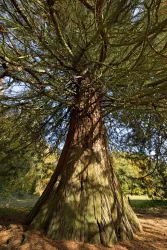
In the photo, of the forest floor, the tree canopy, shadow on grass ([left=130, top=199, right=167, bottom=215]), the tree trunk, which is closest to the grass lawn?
shadow on grass ([left=130, top=199, right=167, bottom=215])

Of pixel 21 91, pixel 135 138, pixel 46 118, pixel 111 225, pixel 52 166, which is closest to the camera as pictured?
pixel 111 225

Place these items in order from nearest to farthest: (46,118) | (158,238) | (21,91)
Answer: (158,238) < (21,91) < (46,118)

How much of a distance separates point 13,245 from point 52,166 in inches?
172

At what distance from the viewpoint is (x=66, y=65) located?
3316 millimetres

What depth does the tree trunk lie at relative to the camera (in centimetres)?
282

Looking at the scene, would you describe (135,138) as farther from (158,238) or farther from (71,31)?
(71,31)

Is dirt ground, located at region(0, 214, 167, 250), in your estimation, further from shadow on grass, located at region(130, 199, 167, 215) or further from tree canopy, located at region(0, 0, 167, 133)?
shadow on grass, located at region(130, 199, 167, 215)

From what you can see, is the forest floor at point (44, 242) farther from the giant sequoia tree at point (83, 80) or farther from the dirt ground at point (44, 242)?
the giant sequoia tree at point (83, 80)

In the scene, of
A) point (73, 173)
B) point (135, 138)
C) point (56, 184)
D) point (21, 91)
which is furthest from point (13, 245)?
point (135, 138)

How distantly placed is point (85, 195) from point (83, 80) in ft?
6.79

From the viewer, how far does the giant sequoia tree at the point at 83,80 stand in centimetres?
266

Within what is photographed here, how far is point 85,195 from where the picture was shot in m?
3.07

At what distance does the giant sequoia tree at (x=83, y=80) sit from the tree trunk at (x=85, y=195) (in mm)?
12

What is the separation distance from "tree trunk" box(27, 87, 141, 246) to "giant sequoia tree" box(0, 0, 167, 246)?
12 mm
